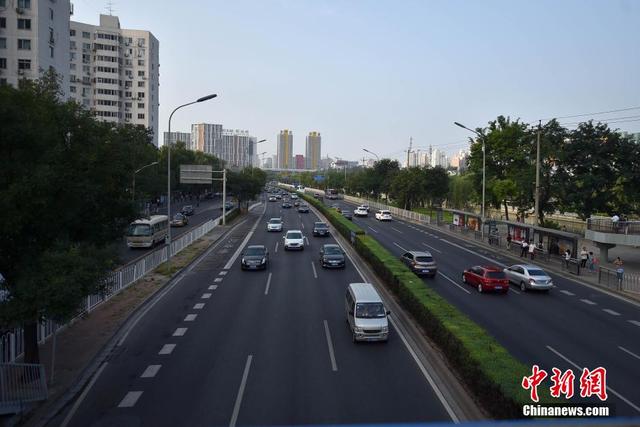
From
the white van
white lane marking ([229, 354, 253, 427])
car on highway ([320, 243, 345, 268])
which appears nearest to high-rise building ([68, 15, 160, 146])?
car on highway ([320, 243, 345, 268])

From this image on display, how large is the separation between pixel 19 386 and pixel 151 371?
134 inches

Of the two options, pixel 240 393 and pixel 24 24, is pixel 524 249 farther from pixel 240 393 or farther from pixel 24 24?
pixel 24 24

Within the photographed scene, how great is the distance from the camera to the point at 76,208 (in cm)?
1414

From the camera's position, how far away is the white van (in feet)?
56.9

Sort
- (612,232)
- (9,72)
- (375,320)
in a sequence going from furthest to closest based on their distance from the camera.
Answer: (9,72), (612,232), (375,320)

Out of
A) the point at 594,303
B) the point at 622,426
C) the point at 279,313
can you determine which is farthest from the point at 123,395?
the point at 594,303

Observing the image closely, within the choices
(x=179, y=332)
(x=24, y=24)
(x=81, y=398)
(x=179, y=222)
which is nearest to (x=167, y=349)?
(x=179, y=332)

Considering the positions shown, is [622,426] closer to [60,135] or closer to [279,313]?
[60,135]

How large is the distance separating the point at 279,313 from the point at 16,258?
35.3 ft

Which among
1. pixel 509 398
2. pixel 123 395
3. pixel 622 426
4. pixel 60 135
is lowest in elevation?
pixel 123 395

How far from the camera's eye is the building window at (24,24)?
5869 cm

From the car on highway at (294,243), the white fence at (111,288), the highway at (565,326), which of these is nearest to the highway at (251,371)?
the white fence at (111,288)

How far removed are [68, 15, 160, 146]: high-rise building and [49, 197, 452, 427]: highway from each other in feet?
290

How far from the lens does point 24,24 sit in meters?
58.8
